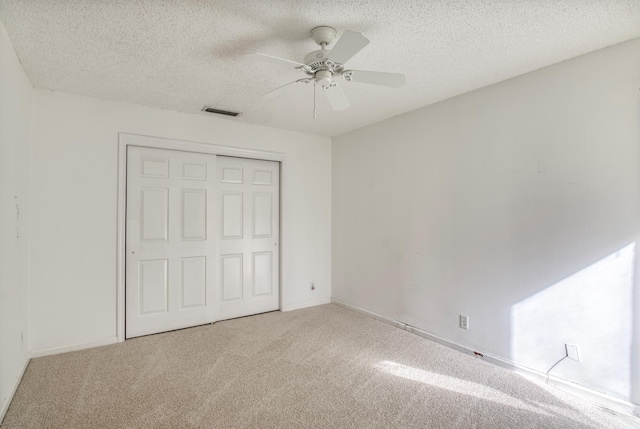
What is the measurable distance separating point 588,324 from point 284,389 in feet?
7.16

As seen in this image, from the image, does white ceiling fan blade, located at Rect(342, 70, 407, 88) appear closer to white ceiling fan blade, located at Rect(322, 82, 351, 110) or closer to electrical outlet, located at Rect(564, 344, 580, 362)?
white ceiling fan blade, located at Rect(322, 82, 351, 110)

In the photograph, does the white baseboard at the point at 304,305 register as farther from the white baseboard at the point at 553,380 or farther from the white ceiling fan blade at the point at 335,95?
the white ceiling fan blade at the point at 335,95

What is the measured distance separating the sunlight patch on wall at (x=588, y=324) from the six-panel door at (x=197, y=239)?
2867 millimetres

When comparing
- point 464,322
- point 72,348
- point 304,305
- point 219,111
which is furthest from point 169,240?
point 464,322

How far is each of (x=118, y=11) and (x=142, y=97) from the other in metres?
1.42

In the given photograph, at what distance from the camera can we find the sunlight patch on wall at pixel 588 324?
2092 mm

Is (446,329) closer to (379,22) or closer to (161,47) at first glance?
(379,22)

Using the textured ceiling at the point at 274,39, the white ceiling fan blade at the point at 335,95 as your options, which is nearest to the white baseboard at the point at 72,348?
the textured ceiling at the point at 274,39

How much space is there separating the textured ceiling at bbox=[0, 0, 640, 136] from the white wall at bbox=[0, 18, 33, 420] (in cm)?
19

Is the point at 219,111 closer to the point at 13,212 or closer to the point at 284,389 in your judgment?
the point at 13,212

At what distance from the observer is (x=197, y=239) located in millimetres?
3668

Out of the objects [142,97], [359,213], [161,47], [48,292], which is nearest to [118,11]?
[161,47]

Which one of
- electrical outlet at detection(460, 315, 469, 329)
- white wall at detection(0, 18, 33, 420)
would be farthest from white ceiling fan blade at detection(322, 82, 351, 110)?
electrical outlet at detection(460, 315, 469, 329)

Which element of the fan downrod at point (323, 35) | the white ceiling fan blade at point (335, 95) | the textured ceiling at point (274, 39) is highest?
the textured ceiling at point (274, 39)
